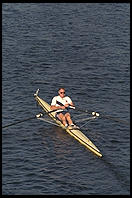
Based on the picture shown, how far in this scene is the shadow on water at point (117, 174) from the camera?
112 feet

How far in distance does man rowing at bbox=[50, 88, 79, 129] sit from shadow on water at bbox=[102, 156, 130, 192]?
5.03 metres

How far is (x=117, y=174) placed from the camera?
35.4 m

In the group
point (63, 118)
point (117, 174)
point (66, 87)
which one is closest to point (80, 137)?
point (63, 118)

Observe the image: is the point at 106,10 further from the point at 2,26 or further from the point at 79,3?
the point at 2,26

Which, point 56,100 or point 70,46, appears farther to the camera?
point 70,46

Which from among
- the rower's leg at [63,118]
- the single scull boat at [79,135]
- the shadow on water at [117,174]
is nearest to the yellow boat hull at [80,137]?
the single scull boat at [79,135]

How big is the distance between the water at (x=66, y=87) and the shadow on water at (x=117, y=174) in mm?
60

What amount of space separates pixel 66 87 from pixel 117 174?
15.8 m

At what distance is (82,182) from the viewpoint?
1358 inches

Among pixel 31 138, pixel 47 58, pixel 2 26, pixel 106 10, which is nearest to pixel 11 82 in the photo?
pixel 47 58

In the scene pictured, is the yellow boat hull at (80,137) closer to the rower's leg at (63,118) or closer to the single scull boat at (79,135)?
the single scull boat at (79,135)

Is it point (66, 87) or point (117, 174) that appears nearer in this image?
point (117, 174)

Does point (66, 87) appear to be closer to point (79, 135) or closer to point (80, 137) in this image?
point (79, 135)

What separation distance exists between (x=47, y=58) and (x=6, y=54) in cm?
403
